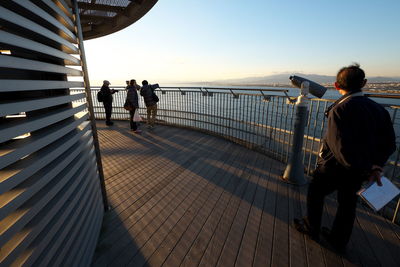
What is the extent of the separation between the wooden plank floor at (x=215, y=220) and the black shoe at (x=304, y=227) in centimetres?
6

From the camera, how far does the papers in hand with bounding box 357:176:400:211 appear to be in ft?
5.94

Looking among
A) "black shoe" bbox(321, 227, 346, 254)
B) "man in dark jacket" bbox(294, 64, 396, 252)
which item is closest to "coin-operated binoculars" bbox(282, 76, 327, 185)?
"black shoe" bbox(321, 227, 346, 254)

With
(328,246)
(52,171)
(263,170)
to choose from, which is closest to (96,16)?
(52,171)

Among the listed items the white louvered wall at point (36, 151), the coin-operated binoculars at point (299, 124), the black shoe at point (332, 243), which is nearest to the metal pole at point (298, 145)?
the coin-operated binoculars at point (299, 124)

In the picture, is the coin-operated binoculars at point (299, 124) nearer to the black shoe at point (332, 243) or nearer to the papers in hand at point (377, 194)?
the black shoe at point (332, 243)

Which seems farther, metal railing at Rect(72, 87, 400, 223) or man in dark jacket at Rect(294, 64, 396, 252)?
metal railing at Rect(72, 87, 400, 223)

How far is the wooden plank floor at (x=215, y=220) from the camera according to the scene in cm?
207

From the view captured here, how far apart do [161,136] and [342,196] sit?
17.6ft

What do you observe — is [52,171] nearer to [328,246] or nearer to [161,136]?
[328,246]

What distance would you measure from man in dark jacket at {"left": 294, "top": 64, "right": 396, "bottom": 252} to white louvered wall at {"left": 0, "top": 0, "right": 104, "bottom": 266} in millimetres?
2290

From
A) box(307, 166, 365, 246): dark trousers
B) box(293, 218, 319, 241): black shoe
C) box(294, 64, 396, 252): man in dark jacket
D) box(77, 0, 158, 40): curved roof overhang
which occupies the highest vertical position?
box(77, 0, 158, 40): curved roof overhang

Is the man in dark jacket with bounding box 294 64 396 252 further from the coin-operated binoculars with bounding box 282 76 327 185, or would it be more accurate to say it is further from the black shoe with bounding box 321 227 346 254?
the coin-operated binoculars with bounding box 282 76 327 185

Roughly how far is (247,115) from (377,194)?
385cm

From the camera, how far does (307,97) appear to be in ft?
10.9
